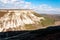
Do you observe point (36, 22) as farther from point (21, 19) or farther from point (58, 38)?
point (58, 38)

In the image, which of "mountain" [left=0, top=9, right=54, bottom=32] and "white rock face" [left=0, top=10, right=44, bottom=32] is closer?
"mountain" [left=0, top=9, right=54, bottom=32]

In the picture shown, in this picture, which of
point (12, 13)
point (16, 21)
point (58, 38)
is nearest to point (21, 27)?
point (16, 21)

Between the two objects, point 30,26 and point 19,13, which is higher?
point 19,13

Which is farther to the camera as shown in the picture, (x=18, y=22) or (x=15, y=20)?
(x=18, y=22)

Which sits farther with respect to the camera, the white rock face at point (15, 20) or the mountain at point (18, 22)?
the white rock face at point (15, 20)

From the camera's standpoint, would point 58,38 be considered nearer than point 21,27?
Yes

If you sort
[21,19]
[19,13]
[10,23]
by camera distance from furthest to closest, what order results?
[19,13] → [21,19] → [10,23]

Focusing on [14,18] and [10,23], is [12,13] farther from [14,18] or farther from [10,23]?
[10,23]

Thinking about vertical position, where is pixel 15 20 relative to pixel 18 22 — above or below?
above

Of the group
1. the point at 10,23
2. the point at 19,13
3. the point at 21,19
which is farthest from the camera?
the point at 19,13
